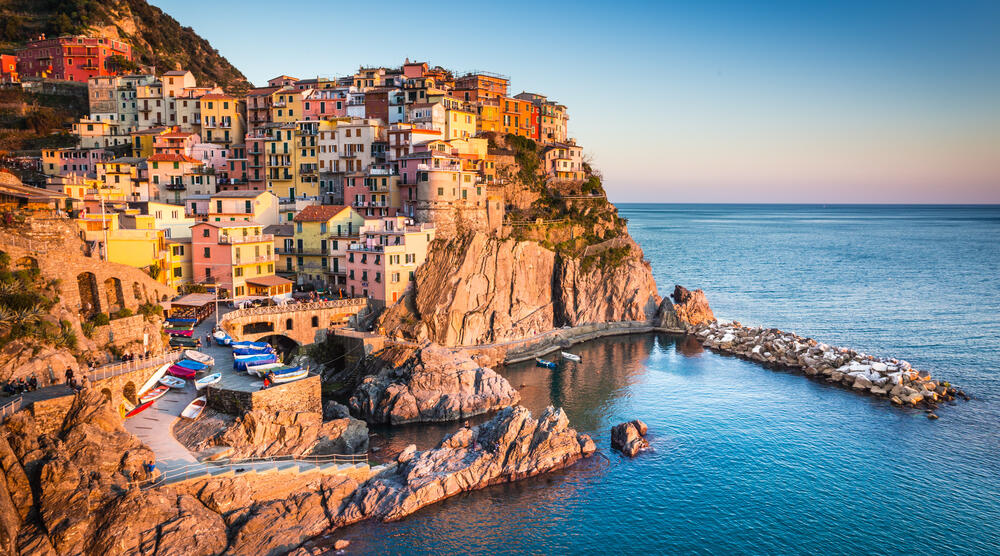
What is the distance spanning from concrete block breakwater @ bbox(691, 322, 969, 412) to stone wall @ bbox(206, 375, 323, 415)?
40.0 metres

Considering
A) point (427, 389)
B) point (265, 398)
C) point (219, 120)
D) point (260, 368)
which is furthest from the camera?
point (219, 120)

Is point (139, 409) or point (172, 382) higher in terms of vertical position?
point (172, 382)

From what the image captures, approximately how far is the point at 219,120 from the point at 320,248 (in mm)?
29265

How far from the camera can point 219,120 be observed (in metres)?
78.8

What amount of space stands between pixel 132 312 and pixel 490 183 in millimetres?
37296

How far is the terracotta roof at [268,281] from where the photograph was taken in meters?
54.0

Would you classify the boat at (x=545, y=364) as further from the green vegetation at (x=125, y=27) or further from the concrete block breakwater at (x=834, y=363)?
the green vegetation at (x=125, y=27)

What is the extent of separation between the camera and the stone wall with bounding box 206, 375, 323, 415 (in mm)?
35031

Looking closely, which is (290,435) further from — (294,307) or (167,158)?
(167,158)

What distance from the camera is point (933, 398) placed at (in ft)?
158

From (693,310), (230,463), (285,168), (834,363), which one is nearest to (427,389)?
(230,463)

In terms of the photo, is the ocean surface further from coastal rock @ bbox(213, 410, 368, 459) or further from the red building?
the red building

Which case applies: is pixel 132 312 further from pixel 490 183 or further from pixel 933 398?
pixel 933 398

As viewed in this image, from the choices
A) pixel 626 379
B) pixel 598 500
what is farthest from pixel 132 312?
pixel 626 379
